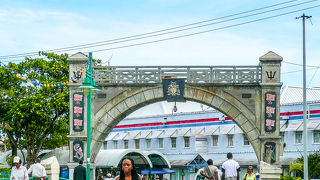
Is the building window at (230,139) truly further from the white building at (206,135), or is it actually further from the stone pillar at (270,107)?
the stone pillar at (270,107)

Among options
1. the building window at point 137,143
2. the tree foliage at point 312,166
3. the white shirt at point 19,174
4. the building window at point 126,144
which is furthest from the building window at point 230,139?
the white shirt at point 19,174

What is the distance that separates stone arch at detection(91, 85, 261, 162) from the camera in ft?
103

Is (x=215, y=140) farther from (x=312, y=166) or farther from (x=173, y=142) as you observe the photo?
(x=312, y=166)

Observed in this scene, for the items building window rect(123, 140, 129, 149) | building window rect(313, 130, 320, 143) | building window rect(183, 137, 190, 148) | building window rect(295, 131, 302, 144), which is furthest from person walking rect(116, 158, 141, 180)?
building window rect(123, 140, 129, 149)

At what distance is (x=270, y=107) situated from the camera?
1219 inches

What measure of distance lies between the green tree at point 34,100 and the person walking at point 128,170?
90.4 feet

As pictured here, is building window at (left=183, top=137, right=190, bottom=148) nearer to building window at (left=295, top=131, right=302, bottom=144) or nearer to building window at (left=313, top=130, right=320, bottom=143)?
building window at (left=295, top=131, right=302, bottom=144)

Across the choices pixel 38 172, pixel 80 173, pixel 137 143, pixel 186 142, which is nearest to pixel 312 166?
pixel 186 142

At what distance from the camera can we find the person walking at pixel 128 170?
34.7 feet

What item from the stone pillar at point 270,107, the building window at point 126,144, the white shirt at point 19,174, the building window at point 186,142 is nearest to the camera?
the white shirt at point 19,174

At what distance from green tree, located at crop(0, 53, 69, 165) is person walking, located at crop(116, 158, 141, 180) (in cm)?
2756

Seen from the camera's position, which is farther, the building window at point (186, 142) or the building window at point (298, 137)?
the building window at point (186, 142)

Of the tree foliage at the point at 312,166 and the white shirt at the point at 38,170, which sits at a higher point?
the white shirt at the point at 38,170

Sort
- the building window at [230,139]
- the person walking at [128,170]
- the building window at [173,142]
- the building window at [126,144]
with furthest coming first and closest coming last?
the building window at [126,144], the building window at [173,142], the building window at [230,139], the person walking at [128,170]
